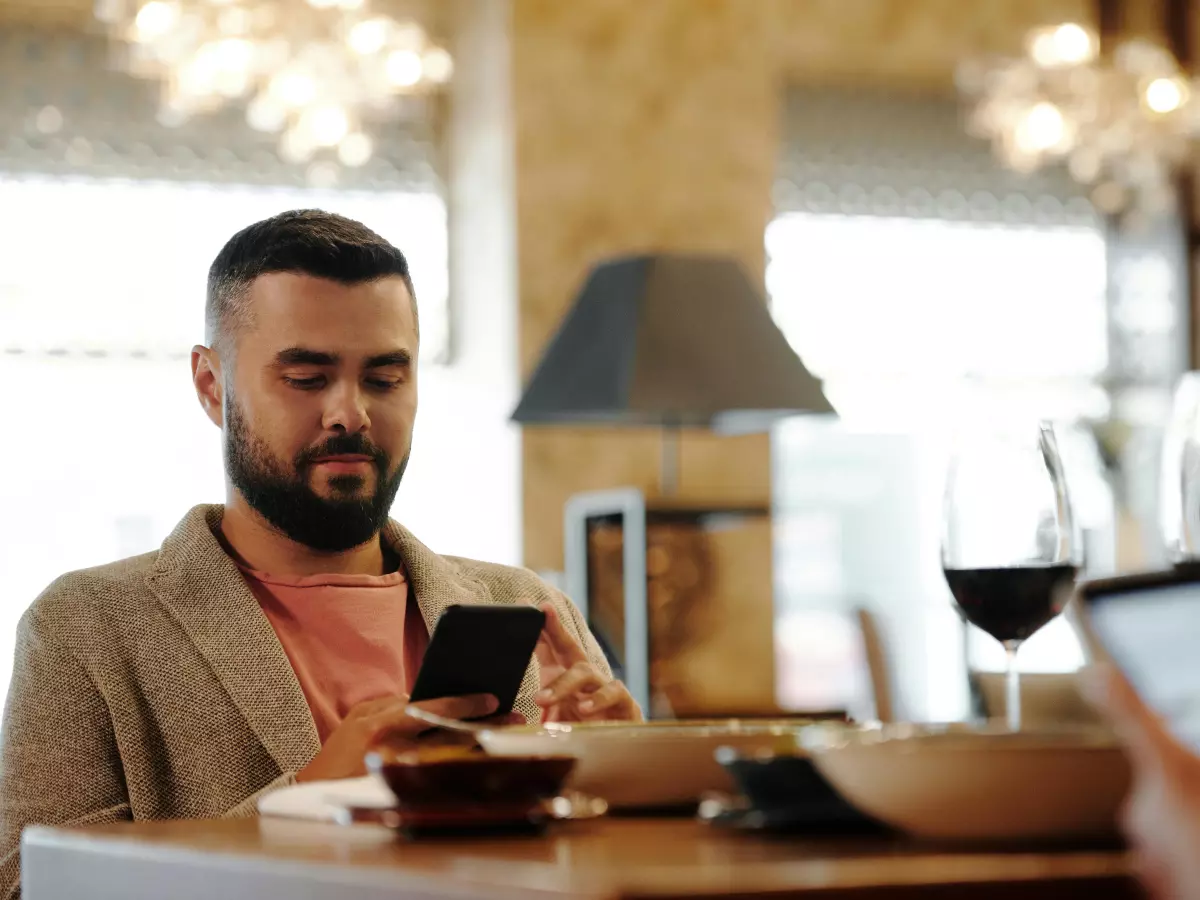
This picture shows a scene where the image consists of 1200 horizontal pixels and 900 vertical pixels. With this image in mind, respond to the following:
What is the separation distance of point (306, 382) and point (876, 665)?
3744 mm

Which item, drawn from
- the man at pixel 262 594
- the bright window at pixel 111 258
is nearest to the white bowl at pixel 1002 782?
the man at pixel 262 594

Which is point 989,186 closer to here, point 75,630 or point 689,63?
point 689,63

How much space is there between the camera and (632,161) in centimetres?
625

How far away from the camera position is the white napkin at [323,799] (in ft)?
3.63

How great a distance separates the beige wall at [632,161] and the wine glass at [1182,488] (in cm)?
477

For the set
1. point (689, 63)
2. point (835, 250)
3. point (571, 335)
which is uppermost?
point (689, 63)

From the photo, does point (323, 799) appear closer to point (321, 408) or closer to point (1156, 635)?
point (1156, 635)

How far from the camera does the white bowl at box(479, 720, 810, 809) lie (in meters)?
1.10

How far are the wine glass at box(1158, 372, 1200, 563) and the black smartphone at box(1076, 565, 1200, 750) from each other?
0.46 m

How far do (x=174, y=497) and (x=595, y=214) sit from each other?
66.0 inches

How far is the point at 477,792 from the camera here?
985 millimetres

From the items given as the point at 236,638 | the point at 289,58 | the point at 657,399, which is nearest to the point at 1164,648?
the point at 236,638

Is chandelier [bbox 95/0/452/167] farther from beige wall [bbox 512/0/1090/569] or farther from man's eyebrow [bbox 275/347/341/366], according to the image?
man's eyebrow [bbox 275/347/341/366]

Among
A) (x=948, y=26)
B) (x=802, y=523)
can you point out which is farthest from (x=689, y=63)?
(x=802, y=523)
